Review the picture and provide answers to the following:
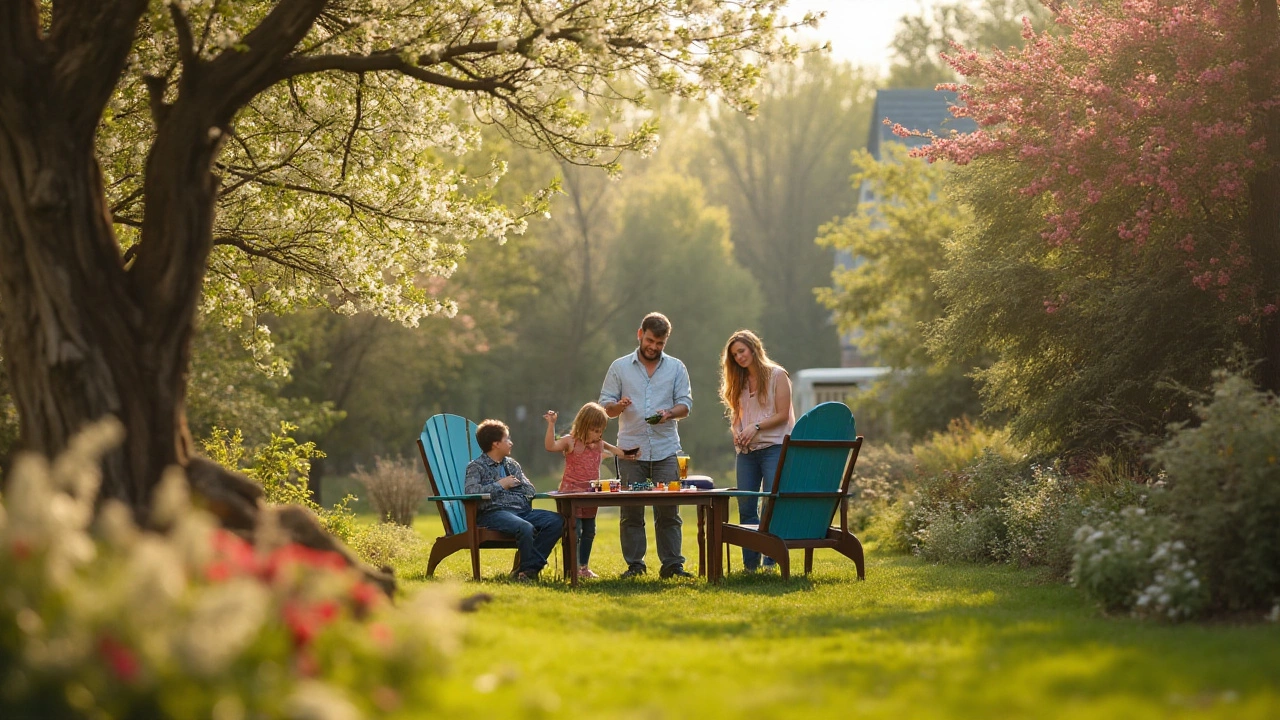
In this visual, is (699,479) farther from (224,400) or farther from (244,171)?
(224,400)

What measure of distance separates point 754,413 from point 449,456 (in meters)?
2.24

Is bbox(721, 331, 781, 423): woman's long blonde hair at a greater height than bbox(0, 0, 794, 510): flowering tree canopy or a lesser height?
lesser

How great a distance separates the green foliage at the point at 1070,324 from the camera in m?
10.3

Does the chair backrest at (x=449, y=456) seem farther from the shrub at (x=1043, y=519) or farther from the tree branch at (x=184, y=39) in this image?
the shrub at (x=1043, y=519)

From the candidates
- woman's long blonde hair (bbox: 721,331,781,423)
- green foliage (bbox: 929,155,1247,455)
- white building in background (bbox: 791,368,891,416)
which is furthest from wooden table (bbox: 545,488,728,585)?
white building in background (bbox: 791,368,891,416)

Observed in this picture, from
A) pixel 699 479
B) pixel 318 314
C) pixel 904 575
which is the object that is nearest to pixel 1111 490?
pixel 904 575

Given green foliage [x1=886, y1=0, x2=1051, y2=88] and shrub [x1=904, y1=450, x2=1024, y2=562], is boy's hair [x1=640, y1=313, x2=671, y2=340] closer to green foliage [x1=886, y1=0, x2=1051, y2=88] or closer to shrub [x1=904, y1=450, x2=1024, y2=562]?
shrub [x1=904, y1=450, x2=1024, y2=562]

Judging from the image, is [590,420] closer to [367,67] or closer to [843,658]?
[367,67]

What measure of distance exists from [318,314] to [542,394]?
17.3 metres

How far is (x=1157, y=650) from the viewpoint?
210 inches

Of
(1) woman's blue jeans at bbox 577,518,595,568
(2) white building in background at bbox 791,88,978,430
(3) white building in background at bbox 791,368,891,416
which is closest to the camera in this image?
(1) woman's blue jeans at bbox 577,518,595,568

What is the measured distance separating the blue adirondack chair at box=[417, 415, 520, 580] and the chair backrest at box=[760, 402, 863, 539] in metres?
1.83

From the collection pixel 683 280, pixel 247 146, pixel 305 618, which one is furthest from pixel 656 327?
pixel 683 280

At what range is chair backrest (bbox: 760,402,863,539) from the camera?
8453mm
